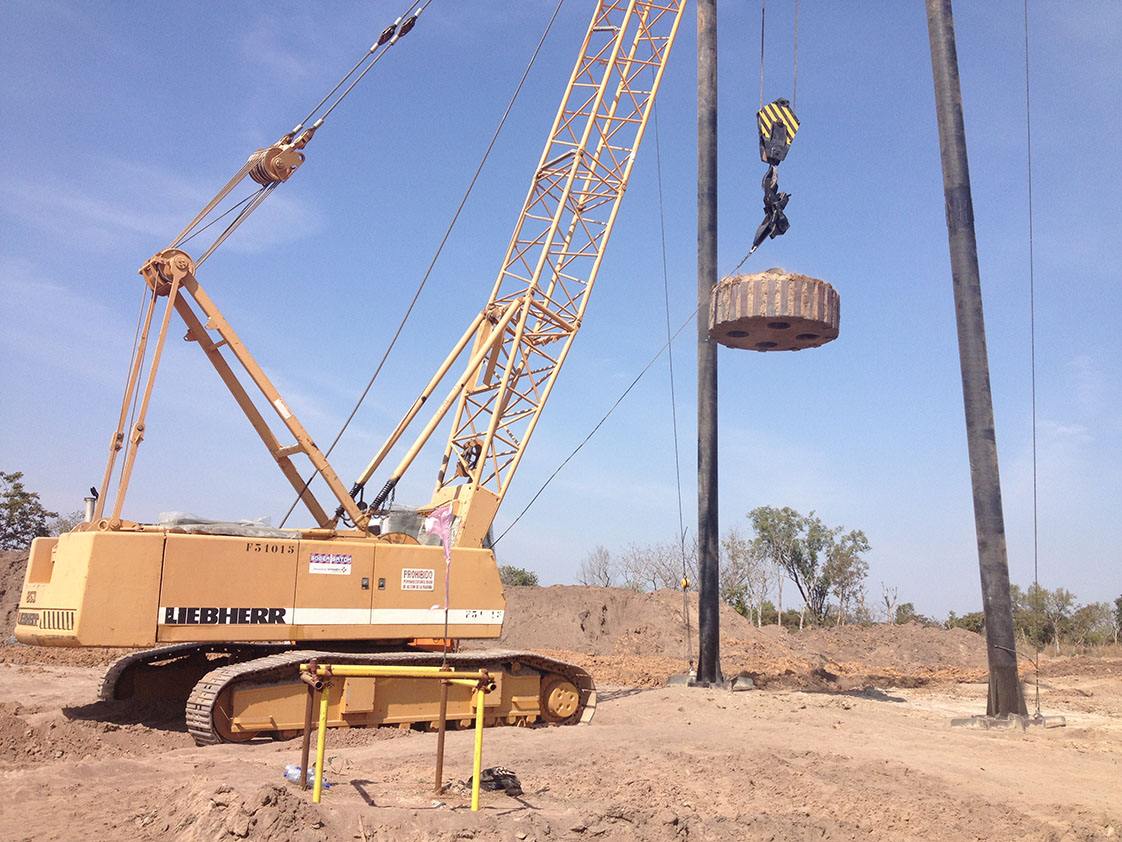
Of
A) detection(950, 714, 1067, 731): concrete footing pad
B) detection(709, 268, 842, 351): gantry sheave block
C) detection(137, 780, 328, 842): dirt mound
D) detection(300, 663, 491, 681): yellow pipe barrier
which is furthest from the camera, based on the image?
detection(950, 714, 1067, 731): concrete footing pad

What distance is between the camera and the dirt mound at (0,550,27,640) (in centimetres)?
2719

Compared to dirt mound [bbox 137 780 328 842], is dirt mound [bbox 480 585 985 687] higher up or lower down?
higher up

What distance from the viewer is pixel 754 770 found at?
9188 mm

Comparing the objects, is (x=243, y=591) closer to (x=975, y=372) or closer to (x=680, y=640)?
(x=975, y=372)

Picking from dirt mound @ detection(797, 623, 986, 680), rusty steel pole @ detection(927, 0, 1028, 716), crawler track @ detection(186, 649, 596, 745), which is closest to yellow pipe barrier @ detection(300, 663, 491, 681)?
crawler track @ detection(186, 649, 596, 745)

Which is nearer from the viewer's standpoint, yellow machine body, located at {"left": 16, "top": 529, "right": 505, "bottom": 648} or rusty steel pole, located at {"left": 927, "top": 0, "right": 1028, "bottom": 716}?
yellow machine body, located at {"left": 16, "top": 529, "right": 505, "bottom": 648}

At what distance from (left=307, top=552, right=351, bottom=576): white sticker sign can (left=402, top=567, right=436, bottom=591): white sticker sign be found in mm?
788

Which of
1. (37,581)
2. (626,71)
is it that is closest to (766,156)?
(626,71)

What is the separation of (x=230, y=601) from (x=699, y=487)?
8.86 m

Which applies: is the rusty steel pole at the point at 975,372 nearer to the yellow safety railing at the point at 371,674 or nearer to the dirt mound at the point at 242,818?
the yellow safety railing at the point at 371,674

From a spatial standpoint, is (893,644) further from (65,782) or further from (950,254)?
(65,782)

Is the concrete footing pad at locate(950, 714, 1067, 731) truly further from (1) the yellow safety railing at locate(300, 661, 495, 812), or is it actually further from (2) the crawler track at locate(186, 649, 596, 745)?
(1) the yellow safety railing at locate(300, 661, 495, 812)

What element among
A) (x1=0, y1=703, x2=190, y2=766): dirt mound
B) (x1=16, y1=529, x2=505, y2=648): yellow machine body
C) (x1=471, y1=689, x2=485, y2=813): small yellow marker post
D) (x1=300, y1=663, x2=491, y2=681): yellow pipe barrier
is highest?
(x1=16, y1=529, x2=505, y2=648): yellow machine body

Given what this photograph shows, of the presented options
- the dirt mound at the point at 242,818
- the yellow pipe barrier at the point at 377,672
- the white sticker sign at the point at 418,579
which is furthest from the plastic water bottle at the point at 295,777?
the white sticker sign at the point at 418,579
